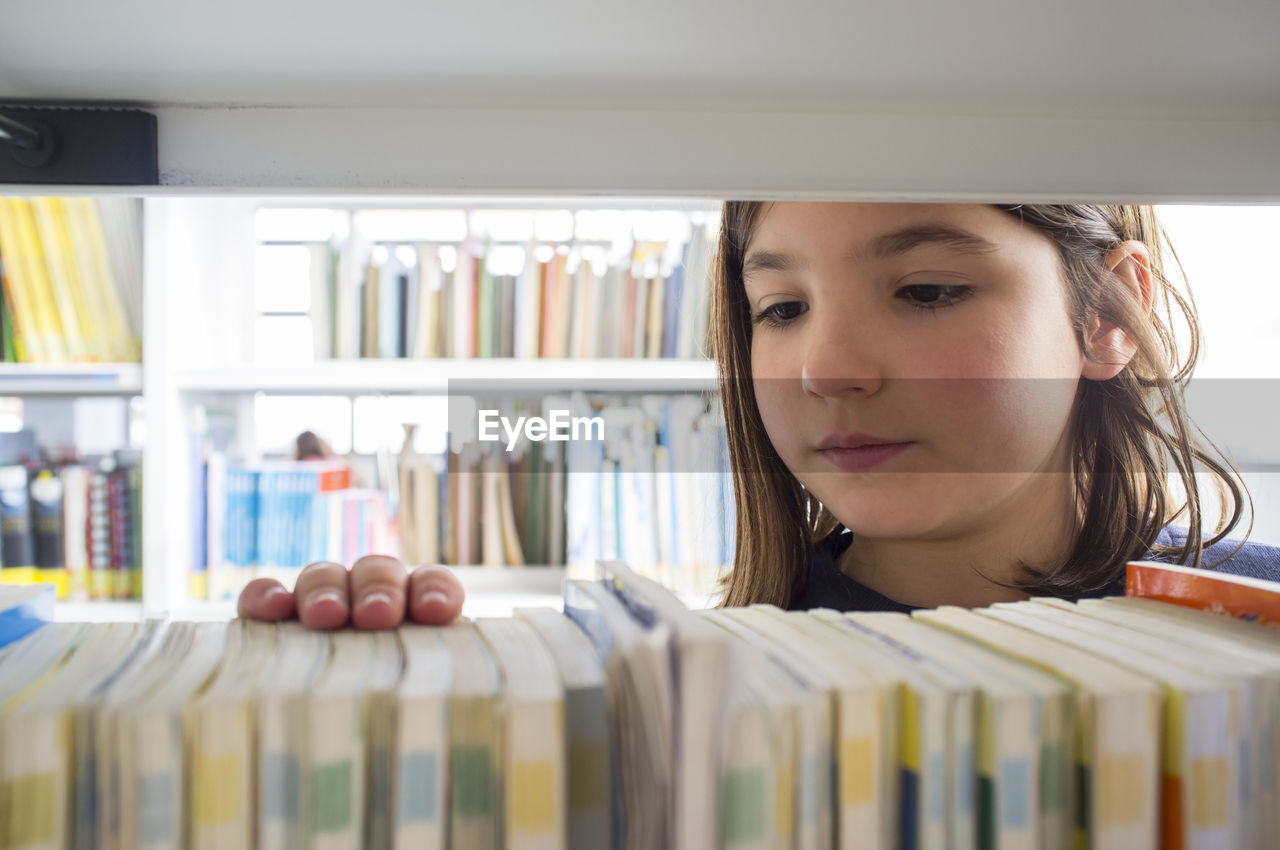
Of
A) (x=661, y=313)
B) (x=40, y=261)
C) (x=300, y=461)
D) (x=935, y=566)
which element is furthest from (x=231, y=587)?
(x=935, y=566)

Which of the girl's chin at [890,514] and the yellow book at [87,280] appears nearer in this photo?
the girl's chin at [890,514]

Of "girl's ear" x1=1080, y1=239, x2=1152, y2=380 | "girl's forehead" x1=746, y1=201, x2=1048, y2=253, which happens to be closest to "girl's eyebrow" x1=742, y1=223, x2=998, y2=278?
"girl's forehead" x1=746, y1=201, x2=1048, y2=253

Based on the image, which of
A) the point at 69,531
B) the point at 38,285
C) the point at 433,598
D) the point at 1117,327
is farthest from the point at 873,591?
the point at 38,285

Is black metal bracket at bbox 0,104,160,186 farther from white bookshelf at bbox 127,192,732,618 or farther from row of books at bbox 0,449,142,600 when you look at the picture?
row of books at bbox 0,449,142,600

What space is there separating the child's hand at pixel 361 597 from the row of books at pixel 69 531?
1.51 meters

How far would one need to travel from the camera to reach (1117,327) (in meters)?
0.94

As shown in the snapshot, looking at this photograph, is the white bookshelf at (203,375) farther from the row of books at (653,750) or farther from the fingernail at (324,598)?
the row of books at (653,750)

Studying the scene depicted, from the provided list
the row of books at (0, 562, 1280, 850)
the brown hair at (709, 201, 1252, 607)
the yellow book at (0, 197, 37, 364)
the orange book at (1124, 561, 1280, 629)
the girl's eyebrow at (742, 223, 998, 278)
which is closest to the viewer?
the row of books at (0, 562, 1280, 850)

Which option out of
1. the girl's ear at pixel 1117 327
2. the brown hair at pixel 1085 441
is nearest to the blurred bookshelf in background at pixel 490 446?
the brown hair at pixel 1085 441

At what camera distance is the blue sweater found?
0.98 m

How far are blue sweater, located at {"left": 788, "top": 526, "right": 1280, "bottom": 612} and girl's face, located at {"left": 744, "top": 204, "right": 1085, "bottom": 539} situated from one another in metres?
0.11

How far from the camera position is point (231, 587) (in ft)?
5.75

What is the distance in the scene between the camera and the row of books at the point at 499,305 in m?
1.79

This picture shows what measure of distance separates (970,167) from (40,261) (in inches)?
75.1
